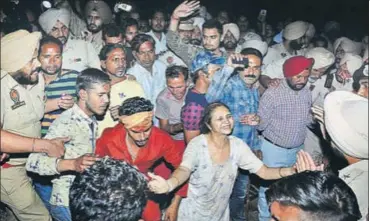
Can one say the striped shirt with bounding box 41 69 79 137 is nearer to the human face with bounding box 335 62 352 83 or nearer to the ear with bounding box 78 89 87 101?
the ear with bounding box 78 89 87 101

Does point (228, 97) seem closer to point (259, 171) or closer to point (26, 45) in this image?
point (259, 171)

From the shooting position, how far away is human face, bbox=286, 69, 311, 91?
7.07ft

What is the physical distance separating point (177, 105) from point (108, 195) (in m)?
0.91

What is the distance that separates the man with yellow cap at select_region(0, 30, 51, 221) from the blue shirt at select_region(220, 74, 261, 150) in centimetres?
85

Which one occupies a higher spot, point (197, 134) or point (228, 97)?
point (228, 97)

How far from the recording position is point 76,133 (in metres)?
1.80

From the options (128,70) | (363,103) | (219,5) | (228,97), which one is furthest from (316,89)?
(128,70)

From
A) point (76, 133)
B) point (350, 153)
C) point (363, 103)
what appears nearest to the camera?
point (350, 153)

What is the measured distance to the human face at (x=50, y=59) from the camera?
1742 mm

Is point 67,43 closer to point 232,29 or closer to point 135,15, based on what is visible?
point 135,15

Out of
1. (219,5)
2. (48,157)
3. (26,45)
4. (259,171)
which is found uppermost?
(219,5)

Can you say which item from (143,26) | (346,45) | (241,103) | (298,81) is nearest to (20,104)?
(143,26)

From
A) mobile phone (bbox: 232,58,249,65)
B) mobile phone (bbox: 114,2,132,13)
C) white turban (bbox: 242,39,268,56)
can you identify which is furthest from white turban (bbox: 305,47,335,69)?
mobile phone (bbox: 114,2,132,13)

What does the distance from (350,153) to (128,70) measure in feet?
3.39
